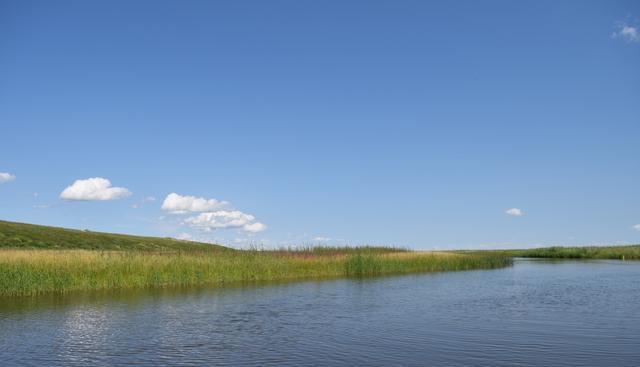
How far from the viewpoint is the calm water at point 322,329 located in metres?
12.2

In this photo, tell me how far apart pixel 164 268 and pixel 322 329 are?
51.3 feet

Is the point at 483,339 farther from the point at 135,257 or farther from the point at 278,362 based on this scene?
the point at 135,257

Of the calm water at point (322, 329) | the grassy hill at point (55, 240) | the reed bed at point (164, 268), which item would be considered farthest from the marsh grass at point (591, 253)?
the calm water at point (322, 329)

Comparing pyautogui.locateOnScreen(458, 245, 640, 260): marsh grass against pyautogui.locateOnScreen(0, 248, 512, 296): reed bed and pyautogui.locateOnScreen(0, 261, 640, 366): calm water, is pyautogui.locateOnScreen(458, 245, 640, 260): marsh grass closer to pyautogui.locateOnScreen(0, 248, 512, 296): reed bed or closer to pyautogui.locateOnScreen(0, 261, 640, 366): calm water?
pyautogui.locateOnScreen(0, 248, 512, 296): reed bed

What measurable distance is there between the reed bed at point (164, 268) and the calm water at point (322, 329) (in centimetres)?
242

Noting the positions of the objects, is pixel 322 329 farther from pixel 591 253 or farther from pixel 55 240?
pixel 591 253

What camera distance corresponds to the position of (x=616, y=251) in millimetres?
80312

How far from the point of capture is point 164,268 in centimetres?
2898

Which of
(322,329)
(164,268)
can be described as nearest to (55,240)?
(164,268)

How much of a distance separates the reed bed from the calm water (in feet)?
7.92

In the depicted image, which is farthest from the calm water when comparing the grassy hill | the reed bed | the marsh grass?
the marsh grass

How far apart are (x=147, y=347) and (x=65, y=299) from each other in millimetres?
10923

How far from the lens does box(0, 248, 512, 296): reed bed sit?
24391 millimetres

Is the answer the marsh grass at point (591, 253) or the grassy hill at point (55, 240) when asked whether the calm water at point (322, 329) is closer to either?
the grassy hill at point (55, 240)
